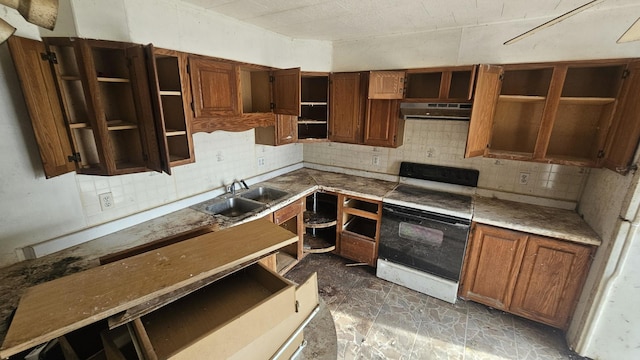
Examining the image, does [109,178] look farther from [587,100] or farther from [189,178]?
[587,100]

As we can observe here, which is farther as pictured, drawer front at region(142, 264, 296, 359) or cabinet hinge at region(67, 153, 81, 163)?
cabinet hinge at region(67, 153, 81, 163)

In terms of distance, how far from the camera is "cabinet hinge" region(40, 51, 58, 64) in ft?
4.50

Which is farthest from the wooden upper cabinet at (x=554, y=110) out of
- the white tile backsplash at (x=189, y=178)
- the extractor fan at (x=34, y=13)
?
the extractor fan at (x=34, y=13)

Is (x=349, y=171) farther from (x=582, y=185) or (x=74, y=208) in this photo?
(x=74, y=208)

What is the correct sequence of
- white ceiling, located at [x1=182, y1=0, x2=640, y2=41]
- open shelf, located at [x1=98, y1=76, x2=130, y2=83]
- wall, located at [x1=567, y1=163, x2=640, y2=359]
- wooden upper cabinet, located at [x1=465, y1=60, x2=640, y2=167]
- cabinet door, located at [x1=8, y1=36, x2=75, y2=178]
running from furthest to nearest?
1. wooden upper cabinet, located at [x1=465, y1=60, x2=640, y2=167]
2. white ceiling, located at [x1=182, y1=0, x2=640, y2=41]
3. wall, located at [x1=567, y1=163, x2=640, y2=359]
4. open shelf, located at [x1=98, y1=76, x2=130, y2=83]
5. cabinet door, located at [x1=8, y1=36, x2=75, y2=178]

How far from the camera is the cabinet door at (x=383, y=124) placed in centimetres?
270

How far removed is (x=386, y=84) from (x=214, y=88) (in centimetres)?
160

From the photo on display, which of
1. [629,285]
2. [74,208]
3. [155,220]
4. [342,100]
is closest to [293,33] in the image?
[342,100]

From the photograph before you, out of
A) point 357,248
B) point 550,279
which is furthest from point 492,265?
point 357,248

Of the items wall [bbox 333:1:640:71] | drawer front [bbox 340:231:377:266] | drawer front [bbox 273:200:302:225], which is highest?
wall [bbox 333:1:640:71]

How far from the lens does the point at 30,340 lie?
1.96ft

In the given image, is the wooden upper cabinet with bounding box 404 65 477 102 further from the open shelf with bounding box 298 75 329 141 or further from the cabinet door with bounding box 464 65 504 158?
the open shelf with bounding box 298 75 329 141

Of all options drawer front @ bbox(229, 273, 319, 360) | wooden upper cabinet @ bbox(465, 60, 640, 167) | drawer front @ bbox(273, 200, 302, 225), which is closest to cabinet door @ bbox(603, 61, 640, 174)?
wooden upper cabinet @ bbox(465, 60, 640, 167)

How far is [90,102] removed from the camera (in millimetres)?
1427
